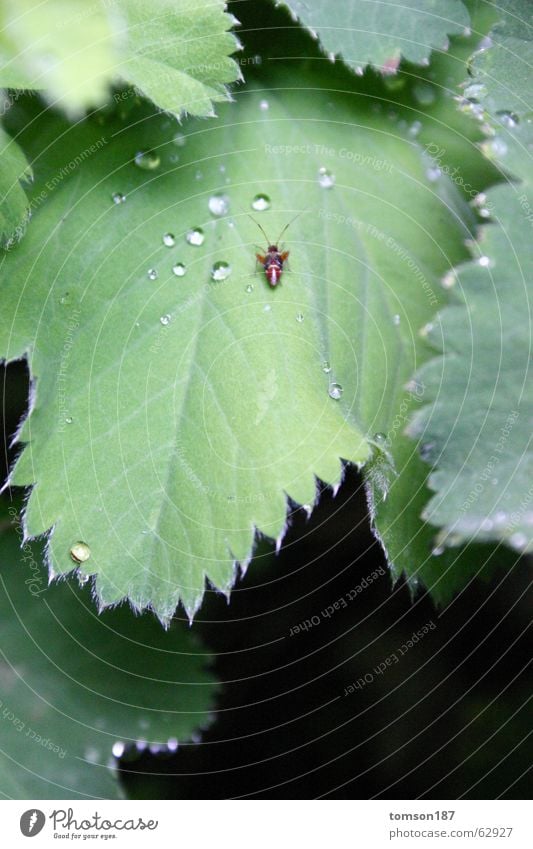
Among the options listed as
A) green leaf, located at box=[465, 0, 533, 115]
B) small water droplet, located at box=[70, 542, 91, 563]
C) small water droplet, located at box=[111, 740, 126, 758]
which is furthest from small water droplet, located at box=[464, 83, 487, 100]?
small water droplet, located at box=[111, 740, 126, 758]

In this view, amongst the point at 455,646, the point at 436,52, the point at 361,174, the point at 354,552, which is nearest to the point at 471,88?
the point at 436,52

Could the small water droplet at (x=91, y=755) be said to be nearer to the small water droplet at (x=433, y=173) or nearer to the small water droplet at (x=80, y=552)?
the small water droplet at (x=80, y=552)

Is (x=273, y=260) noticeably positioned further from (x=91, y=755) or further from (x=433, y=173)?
(x=91, y=755)

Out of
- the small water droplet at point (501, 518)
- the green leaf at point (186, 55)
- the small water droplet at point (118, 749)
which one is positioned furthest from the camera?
the small water droplet at point (118, 749)

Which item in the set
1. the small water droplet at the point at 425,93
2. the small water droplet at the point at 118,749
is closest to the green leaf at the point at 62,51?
the small water droplet at the point at 425,93

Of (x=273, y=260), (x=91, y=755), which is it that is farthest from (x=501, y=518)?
(x=91, y=755)

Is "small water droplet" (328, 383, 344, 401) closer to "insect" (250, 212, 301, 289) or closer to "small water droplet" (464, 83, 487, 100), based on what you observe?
"insect" (250, 212, 301, 289)
